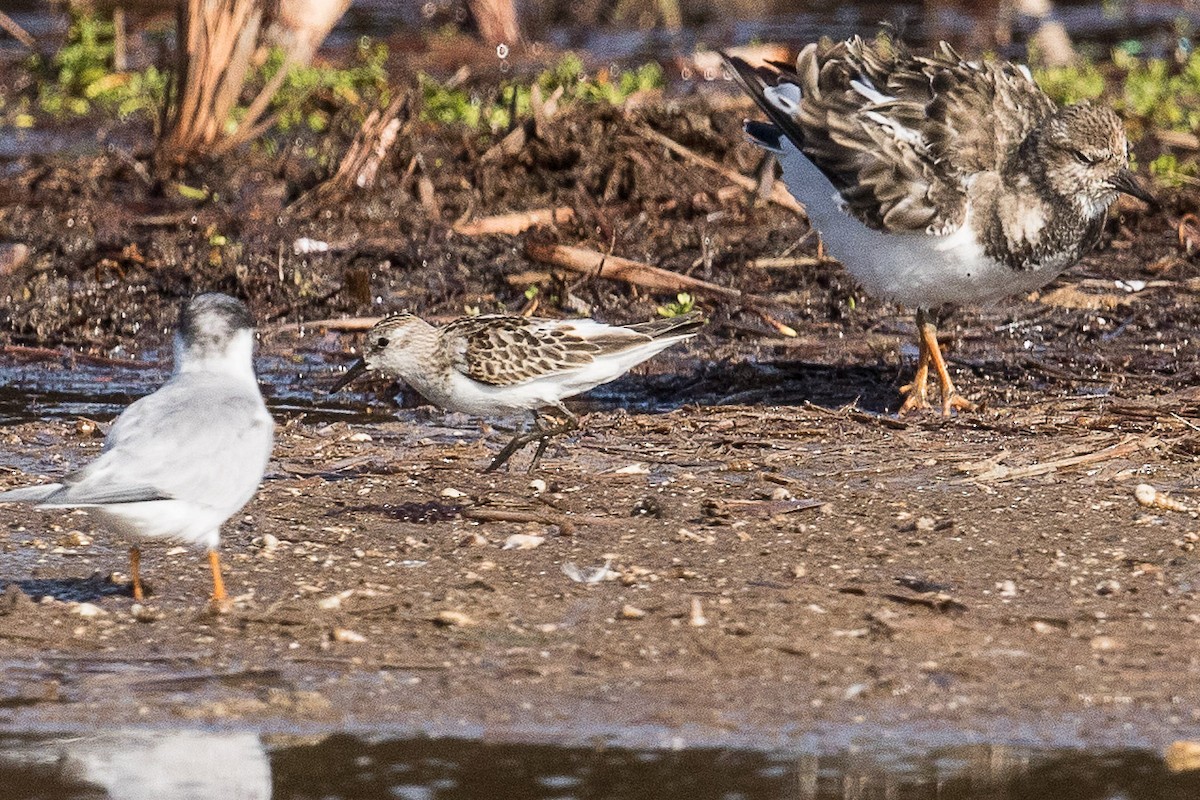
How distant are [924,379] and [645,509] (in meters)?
2.04

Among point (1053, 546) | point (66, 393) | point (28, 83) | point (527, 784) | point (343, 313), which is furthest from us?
point (28, 83)

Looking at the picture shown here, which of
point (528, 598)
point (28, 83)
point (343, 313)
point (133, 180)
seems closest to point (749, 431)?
point (528, 598)

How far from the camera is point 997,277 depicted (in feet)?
27.2

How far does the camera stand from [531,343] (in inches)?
303

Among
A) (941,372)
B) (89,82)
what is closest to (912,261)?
(941,372)

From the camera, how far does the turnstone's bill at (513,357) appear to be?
7.65 m

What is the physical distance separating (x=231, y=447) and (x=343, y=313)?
441 centimetres

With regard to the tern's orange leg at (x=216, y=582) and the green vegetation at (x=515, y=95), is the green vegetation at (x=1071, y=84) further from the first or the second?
the tern's orange leg at (x=216, y=582)

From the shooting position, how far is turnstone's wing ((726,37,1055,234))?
8.15 m

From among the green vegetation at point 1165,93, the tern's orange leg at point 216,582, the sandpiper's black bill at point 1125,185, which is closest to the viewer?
the tern's orange leg at point 216,582

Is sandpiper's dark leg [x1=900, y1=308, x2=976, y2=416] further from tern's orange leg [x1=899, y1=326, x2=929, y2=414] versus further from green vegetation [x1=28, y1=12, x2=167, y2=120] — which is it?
green vegetation [x1=28, y1=12, x2=167, y2=120]

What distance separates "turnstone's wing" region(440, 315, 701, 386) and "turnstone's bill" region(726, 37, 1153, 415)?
1.01 metres

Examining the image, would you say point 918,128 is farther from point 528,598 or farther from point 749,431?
point 528,598

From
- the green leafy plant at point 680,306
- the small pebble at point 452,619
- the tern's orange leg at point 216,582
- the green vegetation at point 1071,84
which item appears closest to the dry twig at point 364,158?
the green leafy plant at point 680,306
